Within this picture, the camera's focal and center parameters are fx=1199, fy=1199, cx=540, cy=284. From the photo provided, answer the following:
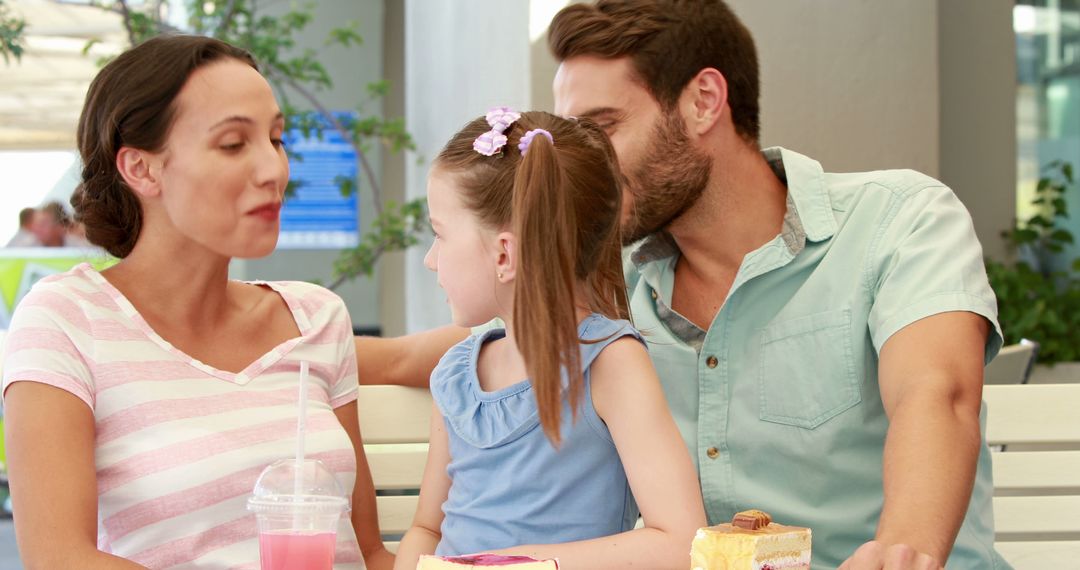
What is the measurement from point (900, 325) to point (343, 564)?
865mm

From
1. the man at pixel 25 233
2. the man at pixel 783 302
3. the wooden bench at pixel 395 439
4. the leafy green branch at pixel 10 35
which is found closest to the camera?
the man at pixel 783 302

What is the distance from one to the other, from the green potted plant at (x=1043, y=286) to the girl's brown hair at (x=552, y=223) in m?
3.46

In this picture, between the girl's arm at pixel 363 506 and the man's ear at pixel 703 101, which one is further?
the man's ear at pixel 703 101

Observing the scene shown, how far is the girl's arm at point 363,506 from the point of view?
1859 mm

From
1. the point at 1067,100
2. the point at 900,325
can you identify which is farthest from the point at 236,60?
the point at 1067,100

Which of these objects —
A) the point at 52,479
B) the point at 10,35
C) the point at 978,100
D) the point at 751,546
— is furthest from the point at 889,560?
the point at 978,100

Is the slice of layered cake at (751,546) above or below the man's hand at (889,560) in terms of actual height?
above

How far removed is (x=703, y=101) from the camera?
6.85ft

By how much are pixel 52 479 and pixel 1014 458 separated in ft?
5.18

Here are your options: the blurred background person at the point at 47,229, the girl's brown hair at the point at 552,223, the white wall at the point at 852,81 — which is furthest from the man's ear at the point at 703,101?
the blurred background person at the point at 47,229

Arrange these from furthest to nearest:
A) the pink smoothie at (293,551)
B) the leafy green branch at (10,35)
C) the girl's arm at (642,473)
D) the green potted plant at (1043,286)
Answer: the green potted plant at (1043,286) → the leafy green branch at (10,35) → the girl's arm at (642,473) → the pink smoothie at (293,551)

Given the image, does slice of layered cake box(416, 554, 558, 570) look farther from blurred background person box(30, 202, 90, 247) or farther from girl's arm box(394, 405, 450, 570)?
blurred background person box(30, 202, 90, 247)

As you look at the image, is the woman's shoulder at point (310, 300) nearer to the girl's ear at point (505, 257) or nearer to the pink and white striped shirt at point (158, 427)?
the pink and white striped shirt at point (158, 427)

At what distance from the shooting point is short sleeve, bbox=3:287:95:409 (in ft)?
5.08
